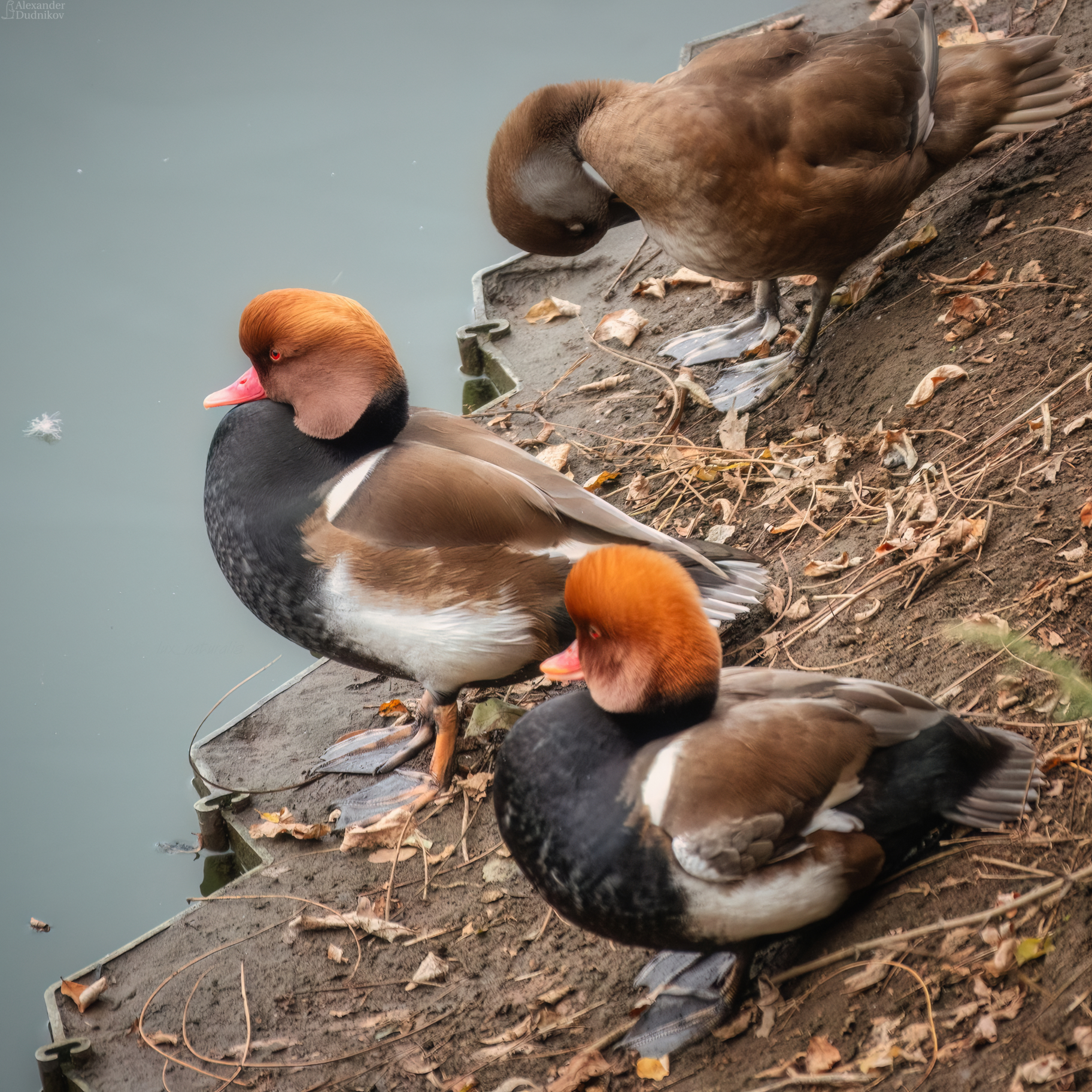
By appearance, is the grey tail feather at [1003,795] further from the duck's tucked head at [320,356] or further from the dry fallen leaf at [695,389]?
the dry fallen leaf at [695,389]

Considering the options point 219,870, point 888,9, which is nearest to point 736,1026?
point 219,870

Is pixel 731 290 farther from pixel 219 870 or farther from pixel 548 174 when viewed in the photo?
pixel 219 870

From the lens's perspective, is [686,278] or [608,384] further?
[686,278]

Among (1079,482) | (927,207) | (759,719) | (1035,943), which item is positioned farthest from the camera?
(927,207)

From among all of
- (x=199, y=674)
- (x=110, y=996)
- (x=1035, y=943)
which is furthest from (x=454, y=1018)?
(x=199, y=674)

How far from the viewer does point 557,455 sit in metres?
4.02

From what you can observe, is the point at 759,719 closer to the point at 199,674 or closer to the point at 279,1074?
the point at 279,1074

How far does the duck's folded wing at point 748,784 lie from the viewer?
1815 millimetres

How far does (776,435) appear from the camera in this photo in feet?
12.2

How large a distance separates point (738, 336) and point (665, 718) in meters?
2.69

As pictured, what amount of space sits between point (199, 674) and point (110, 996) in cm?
138

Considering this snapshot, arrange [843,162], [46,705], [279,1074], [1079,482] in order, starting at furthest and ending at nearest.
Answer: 1. [46,705]
2. [843,162]
3. [1079,482]
4. [279,1074]

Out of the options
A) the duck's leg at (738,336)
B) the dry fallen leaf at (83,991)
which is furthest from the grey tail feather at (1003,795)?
the duck's leg at (738,336)

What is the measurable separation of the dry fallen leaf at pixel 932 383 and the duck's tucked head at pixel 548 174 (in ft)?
4.37
